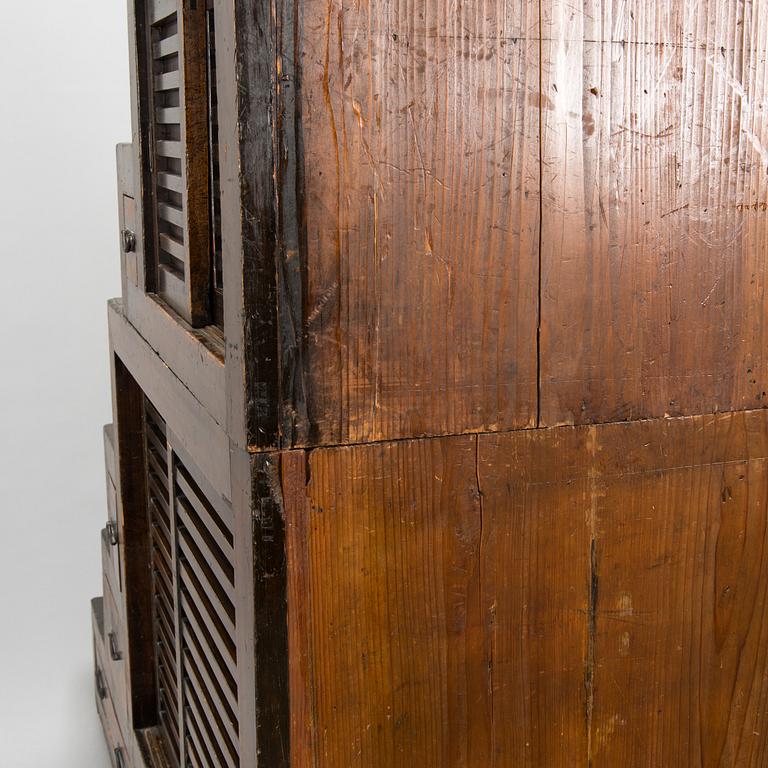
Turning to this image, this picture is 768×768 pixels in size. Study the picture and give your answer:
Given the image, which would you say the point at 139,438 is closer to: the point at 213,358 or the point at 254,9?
the point at 213,358

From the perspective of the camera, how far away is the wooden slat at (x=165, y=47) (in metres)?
1.35

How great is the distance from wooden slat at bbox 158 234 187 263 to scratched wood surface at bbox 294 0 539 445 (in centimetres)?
35

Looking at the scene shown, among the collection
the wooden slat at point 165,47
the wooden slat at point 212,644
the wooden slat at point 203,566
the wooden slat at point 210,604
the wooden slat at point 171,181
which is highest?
the wooden slat at point 165,47

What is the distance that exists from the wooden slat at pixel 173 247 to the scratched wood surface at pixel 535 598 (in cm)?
43

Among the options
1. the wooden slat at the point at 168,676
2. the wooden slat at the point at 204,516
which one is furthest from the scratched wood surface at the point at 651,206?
the wooden slat at the point at 168,676

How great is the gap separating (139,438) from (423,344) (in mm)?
1038

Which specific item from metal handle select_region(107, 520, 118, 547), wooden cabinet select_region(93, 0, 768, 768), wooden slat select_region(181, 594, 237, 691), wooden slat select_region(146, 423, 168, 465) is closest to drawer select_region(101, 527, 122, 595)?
metal handle select_region(107, 520, 118, 547)

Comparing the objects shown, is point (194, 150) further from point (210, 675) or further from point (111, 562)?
point (111, 562)

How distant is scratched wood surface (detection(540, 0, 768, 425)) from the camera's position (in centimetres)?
107

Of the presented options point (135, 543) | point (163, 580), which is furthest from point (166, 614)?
point (135, 543)

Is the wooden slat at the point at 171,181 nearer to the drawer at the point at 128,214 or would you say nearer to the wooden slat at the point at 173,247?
the wooden slat at the point at 173,247

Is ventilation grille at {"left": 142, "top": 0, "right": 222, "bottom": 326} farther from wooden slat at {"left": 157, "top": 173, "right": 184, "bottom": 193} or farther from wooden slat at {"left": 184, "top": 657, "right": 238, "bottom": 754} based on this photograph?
wooden slat at {"left": 184, "top": 657, "right": 238, "bottom": 754}

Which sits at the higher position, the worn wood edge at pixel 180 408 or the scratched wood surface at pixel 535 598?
the worn wood edge at pixel 180 408

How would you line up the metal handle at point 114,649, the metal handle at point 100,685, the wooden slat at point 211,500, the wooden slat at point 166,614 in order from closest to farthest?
the wooden slat at point 211,500, the wooden slat at point 166,614, the metal handle at point 114,649, the metal handle at point 100,685
